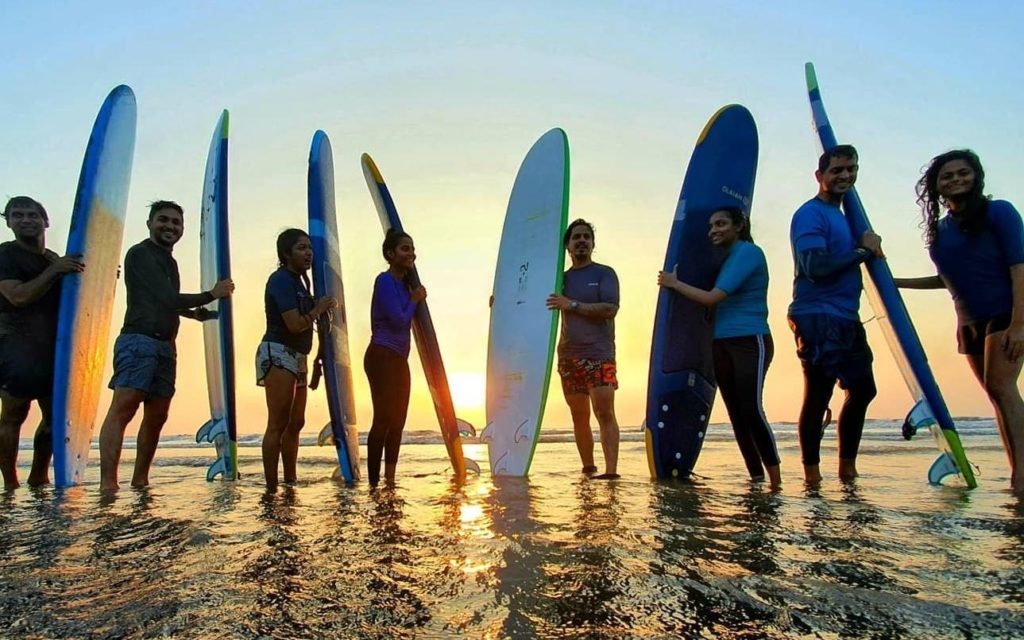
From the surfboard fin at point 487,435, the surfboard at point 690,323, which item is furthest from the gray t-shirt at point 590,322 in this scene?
the surfboard fin at point 487,435

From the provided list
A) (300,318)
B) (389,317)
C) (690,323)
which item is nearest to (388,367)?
(389,317)

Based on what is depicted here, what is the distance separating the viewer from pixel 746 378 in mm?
3742

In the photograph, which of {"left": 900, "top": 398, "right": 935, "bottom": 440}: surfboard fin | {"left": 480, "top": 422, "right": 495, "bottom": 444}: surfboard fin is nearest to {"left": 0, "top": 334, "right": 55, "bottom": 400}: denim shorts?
{"left": 480, "top": 422, "right": 495, "bottom": 444}: surfboard fin

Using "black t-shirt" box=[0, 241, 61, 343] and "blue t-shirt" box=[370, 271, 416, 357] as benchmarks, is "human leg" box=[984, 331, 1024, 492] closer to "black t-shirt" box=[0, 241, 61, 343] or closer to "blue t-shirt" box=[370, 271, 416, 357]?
"blue t-shirt" box=[370, 271, 416, 357]

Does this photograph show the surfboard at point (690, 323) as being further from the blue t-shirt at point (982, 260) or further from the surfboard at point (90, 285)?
the surfboard at point (90, 285)

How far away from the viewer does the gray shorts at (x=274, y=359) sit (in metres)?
4.12

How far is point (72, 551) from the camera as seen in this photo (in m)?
2.00

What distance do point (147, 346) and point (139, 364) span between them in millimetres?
108

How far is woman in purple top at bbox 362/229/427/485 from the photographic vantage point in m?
4.27

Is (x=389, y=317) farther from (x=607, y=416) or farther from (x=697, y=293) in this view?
(x=697, y=293)

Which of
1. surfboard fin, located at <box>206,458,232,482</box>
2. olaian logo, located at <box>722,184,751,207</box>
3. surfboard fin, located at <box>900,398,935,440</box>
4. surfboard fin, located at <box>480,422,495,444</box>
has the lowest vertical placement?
surfboard fin, located at <box>206,458,232,482</box>

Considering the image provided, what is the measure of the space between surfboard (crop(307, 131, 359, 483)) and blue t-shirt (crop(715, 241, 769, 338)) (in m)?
2.46

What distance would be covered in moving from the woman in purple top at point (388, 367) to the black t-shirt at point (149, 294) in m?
A: 1.15

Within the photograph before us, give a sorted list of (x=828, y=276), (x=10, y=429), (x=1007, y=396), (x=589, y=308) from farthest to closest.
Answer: (x=589, y=308), (x=10, y=429), (x=828, y=276), (x=1007, y=396)
